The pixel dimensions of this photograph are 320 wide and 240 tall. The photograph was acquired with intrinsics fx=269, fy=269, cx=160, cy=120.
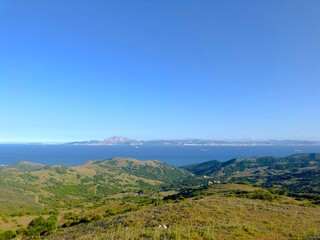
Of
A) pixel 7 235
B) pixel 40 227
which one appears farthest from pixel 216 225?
pixel 40 227

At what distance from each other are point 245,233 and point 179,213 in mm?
10836

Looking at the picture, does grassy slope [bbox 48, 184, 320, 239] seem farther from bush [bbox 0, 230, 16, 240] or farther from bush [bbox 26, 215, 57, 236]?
bush [bbox 0, 230, 16, 240]

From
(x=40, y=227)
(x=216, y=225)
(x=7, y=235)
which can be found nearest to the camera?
(x=216, y=225)

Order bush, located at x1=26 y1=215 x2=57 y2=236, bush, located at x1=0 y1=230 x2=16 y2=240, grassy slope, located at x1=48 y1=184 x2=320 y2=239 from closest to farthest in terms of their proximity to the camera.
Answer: grassy slope, located at x1=48 y1=184 x2=320 y2=239 → bush, located at x1=0 y1=230 x2=16 y2=240 → bush, located at x1=26 y1=215 x2=57 y2=236

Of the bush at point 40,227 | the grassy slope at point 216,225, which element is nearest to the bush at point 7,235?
the bush at point 40,227

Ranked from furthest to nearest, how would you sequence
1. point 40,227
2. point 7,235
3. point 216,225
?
point 40,227
point 7,235
point 216,225

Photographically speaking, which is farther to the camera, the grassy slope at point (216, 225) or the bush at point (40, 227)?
the bush at point (40, 227)

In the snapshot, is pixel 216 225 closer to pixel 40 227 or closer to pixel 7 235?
pixel 7 235

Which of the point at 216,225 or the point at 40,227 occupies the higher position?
the point at 216,225

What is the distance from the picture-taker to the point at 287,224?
93.0 feet

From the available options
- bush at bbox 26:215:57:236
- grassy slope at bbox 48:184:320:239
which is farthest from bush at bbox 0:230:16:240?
grassy slope at bbox 48:184:320:239

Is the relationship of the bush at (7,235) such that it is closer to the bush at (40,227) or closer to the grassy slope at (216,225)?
the bush at (40,227)

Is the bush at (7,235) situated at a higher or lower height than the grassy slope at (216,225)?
lower

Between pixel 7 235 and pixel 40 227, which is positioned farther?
pixel 40 227
